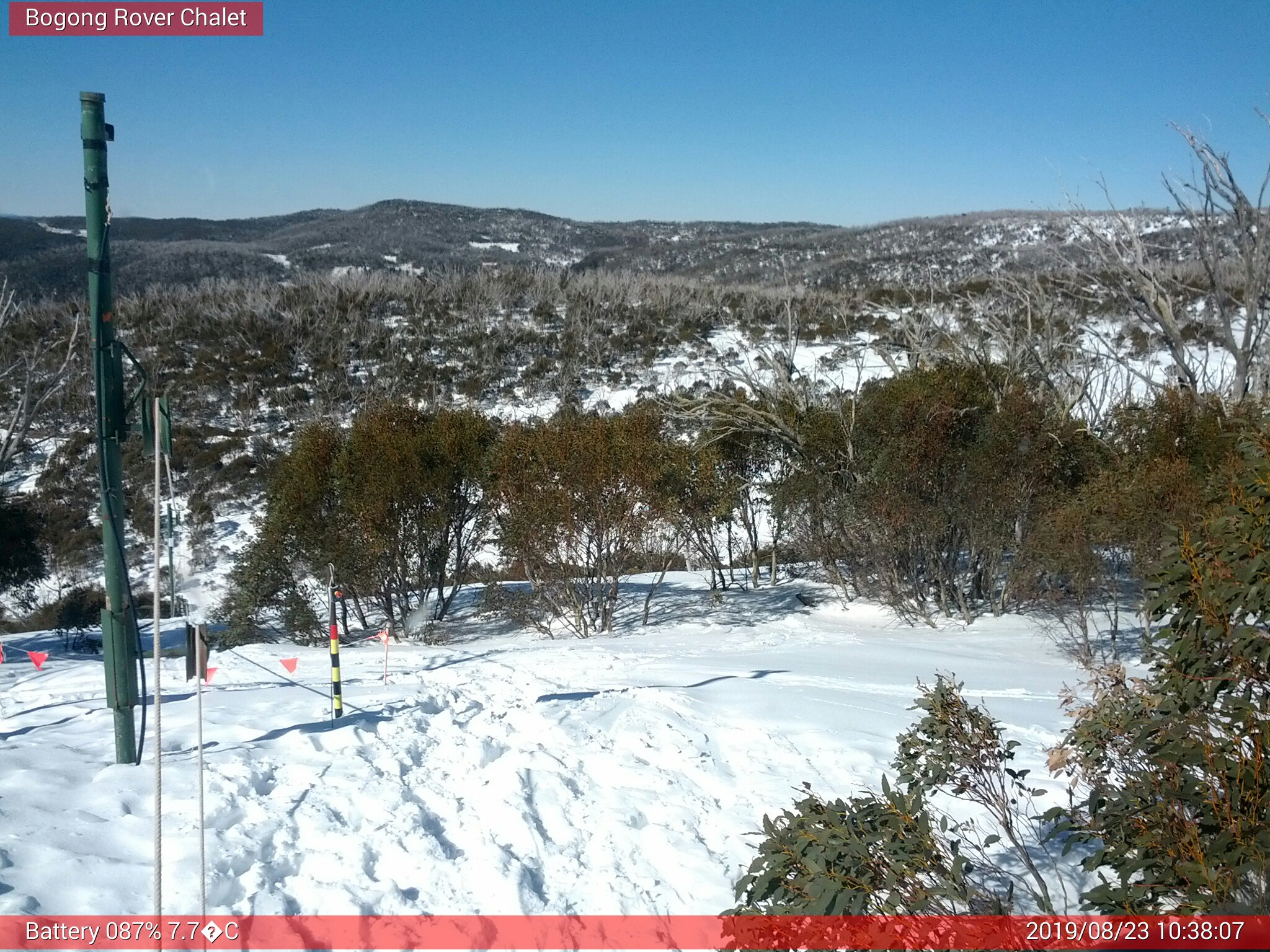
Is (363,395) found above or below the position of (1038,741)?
above

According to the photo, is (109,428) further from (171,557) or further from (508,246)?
(508,246)

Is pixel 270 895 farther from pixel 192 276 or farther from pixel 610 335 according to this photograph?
pixel 192 276

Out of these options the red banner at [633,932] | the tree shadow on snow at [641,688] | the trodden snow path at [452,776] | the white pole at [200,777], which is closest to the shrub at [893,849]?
the red banner at [633,932]

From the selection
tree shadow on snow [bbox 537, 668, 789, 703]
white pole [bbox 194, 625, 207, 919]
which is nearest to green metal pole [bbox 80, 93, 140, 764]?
white pole [bbox 194, 625, 207, 919]

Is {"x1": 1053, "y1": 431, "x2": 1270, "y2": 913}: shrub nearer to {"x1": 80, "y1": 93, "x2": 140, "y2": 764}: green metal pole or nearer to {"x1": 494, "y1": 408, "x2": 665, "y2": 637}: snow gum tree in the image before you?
{"x1": 80, "y1": 93, "x2": 140, "y2": 764}: green metal pole

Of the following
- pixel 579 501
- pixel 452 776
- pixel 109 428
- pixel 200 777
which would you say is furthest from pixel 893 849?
pixel 579 501

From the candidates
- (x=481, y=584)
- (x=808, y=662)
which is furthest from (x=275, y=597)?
(x=808, y=662)
